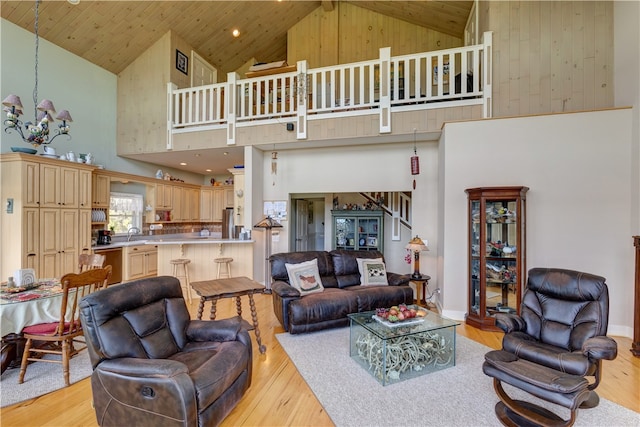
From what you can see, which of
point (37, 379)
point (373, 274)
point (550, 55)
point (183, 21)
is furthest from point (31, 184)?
point (550, 55)

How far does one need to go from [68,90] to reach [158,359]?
19.3 ft

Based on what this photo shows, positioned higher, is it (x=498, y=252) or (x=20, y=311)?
(x=498, y=252)

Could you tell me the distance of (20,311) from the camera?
2.50 metres

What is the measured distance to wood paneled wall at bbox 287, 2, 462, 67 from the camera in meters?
6.54

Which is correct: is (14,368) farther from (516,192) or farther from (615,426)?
(516,192)

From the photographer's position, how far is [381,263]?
180 inches

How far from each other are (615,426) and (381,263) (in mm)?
2859

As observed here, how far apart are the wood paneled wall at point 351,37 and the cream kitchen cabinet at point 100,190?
5061 mm

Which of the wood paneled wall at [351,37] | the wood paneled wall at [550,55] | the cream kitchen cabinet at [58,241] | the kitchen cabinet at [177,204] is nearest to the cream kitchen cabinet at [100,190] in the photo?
the cream kitchen cabinet at [58,241]

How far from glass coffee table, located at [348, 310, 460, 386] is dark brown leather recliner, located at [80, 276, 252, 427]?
1131mm

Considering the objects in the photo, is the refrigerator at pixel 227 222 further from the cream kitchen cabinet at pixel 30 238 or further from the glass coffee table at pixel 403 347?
the glass coffee table at pixel 403 347

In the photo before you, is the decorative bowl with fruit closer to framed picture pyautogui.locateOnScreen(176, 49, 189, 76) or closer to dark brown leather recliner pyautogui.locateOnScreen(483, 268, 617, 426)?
dark brown leather recliner pyautogui.locateOnScreen(483, 268, 617, 426)

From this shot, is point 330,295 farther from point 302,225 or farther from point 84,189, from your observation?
point 84,189

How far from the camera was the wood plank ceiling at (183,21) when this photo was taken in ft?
16.0
